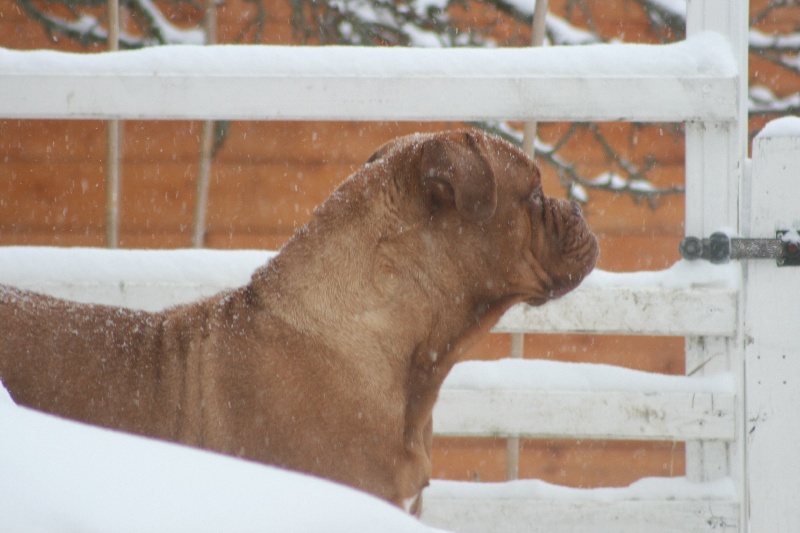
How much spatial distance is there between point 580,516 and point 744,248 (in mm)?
1073

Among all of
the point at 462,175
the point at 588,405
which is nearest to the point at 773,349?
the point at 588,405

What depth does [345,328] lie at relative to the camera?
219 centimetres

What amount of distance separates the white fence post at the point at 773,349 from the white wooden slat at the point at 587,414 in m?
0.21

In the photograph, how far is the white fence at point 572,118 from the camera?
2.86 metres

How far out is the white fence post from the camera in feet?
8.54

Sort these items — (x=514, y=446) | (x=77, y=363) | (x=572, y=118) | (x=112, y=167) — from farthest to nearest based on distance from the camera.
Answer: (x=112, y=167) → (x=514, y=446) → (x=572, y=118) → (x=77, y=363)

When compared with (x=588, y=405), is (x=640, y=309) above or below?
above

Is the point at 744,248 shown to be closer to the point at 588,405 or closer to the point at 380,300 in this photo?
the point at 588,405

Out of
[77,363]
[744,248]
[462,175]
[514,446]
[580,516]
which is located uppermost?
[462,175]

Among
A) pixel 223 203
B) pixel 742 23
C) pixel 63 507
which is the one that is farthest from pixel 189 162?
pixel 63 507

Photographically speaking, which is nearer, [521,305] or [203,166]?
[521,305]

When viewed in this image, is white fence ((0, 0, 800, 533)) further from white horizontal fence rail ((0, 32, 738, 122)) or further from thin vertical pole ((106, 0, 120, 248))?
thin vertical pole ((106, 0, 120, 248))

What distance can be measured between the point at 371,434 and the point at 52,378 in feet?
2.59

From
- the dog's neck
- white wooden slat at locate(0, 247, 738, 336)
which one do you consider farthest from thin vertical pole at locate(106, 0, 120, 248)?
the dog's neck
